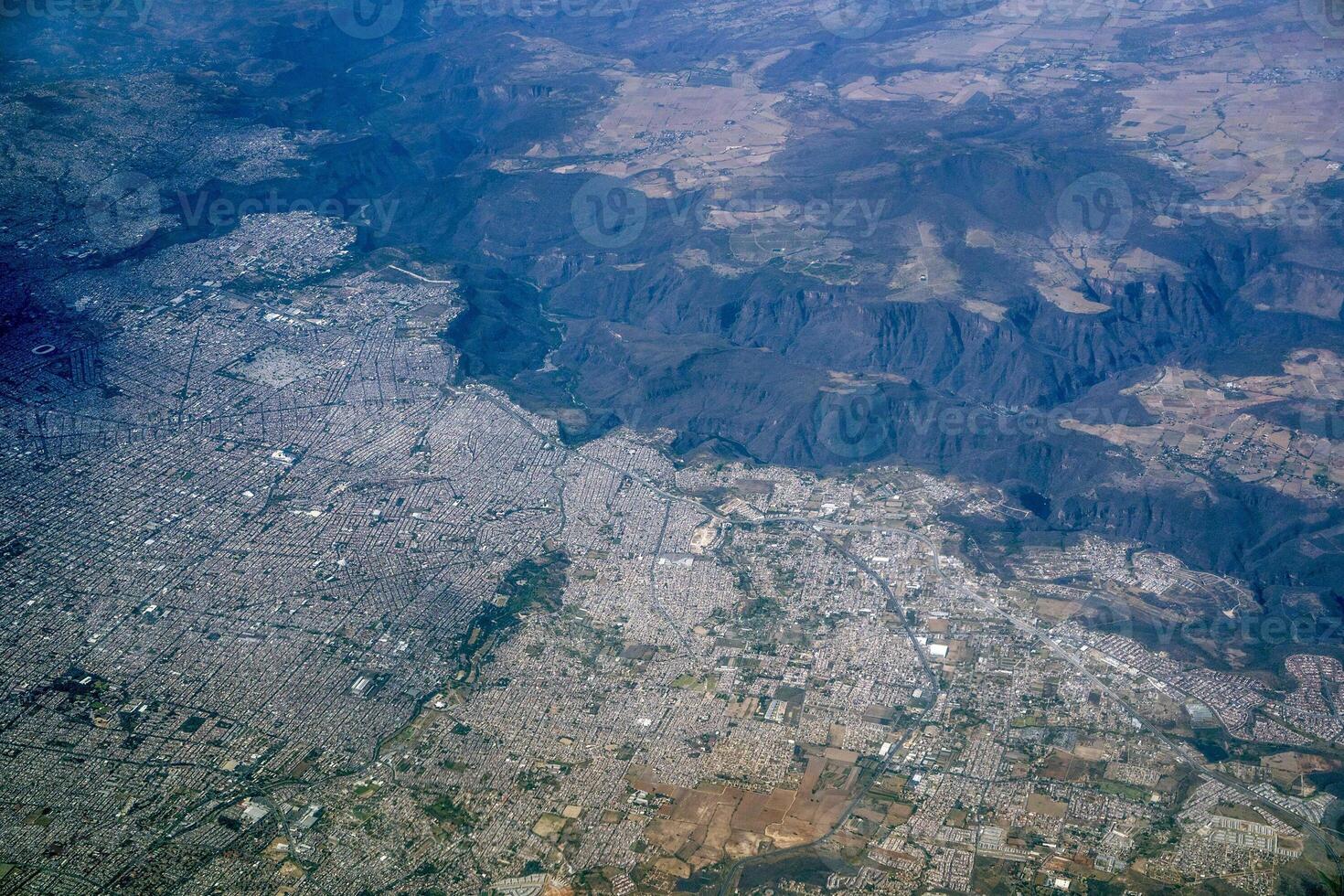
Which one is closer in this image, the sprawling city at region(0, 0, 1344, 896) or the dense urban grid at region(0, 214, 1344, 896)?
the dense urban grid at region(0, 214, 1344, 896)

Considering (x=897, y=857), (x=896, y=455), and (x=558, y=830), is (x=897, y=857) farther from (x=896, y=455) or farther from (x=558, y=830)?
(x=896, y=455)

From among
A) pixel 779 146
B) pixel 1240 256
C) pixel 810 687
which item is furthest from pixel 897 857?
pixel 779 146

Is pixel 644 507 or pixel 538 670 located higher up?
pixel 538 670

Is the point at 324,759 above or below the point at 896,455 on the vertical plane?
above

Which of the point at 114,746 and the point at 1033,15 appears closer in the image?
the point at 114,746

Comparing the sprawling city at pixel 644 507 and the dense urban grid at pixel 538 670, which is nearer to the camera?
the dense urban grid at pixel 538 670

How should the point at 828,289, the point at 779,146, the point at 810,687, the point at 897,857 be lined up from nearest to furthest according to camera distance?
the point at 897,857
the point at 810,687
the point at 828,289
the point at 779,146

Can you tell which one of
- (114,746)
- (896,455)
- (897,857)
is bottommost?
(896,455)

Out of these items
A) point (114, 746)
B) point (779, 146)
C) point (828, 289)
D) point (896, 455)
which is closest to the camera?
point (114, 746)

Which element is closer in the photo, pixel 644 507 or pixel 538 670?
pixel 538 670
